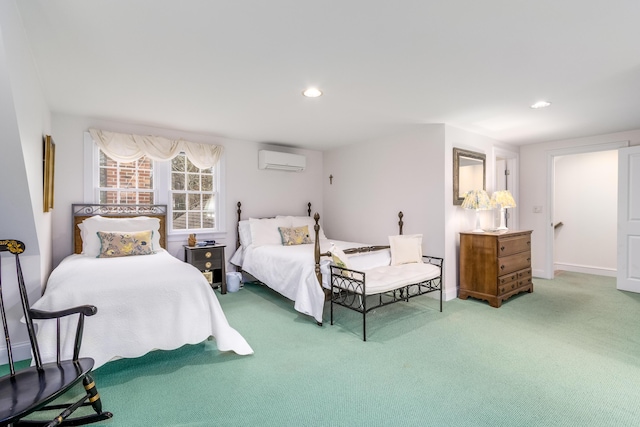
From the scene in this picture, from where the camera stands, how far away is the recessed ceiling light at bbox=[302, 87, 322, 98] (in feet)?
9.48

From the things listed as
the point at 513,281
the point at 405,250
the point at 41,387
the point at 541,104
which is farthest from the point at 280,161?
the point at 41,387

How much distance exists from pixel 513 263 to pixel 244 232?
3.71 m

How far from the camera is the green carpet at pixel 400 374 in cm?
185

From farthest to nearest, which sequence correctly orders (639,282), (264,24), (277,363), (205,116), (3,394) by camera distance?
(639,282) → (205,116) → (277,363) → (264,24) → (3,394)

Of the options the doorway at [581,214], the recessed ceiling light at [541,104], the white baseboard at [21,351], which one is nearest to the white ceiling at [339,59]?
the recessed ceiling light at [541,104]

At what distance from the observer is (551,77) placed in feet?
8.62

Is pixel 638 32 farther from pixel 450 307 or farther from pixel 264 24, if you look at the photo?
pixel 450 307

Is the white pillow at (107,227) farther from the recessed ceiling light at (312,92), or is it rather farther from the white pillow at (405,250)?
the white pillow at (405,250)

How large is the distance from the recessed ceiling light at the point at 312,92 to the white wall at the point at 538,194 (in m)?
4.27

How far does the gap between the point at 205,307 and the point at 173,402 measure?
2.34 ft

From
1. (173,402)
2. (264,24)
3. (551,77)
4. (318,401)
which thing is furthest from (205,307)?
(551,77)

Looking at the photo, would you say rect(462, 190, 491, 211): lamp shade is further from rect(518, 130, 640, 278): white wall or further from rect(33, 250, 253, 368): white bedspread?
rect(33, 250, 253, 368): white bedspread

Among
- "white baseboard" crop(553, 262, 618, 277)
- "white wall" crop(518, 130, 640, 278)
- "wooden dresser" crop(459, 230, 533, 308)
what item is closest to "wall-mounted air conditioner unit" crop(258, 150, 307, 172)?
"wooden dresser" crop(459, 230, 533, 308)

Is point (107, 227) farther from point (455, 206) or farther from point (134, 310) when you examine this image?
point (455, 206)
